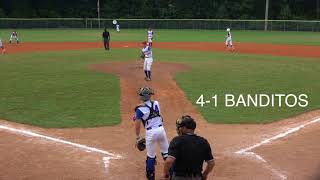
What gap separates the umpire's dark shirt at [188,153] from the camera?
21.2 ft

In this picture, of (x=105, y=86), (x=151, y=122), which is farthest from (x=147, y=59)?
(x=151, y=122)

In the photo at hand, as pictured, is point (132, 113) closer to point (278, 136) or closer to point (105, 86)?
point (105, 86)

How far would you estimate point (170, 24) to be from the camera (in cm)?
7069

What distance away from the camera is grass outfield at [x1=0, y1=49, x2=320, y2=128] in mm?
16469

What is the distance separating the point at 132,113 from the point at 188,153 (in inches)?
411

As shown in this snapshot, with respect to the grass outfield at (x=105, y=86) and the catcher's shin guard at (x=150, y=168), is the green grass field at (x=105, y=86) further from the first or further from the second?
the catcher's shin guard at (x=150, y=168)

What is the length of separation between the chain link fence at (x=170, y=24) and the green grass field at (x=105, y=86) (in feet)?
120

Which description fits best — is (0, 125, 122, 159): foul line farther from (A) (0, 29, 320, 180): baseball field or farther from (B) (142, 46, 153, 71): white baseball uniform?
(B) (142, 46, 153, 71): white baseball uniform

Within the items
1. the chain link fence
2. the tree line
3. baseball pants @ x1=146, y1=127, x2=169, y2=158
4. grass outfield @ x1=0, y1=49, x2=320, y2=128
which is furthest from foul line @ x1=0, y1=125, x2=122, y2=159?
the tree line

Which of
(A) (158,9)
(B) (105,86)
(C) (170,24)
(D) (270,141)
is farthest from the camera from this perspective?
(A) (158,9)

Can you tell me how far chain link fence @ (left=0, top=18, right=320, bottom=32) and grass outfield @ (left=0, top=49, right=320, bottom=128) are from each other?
1442 inches

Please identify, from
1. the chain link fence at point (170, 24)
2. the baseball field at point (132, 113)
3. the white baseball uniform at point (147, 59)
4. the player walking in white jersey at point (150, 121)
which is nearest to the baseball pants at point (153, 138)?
the player walking in white jersey at point (150, 121)

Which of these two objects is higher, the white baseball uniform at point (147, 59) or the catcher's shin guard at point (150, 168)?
the white baseball uniform at point (147, 59)

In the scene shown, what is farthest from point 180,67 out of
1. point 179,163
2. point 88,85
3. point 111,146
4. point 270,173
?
point 179,163
